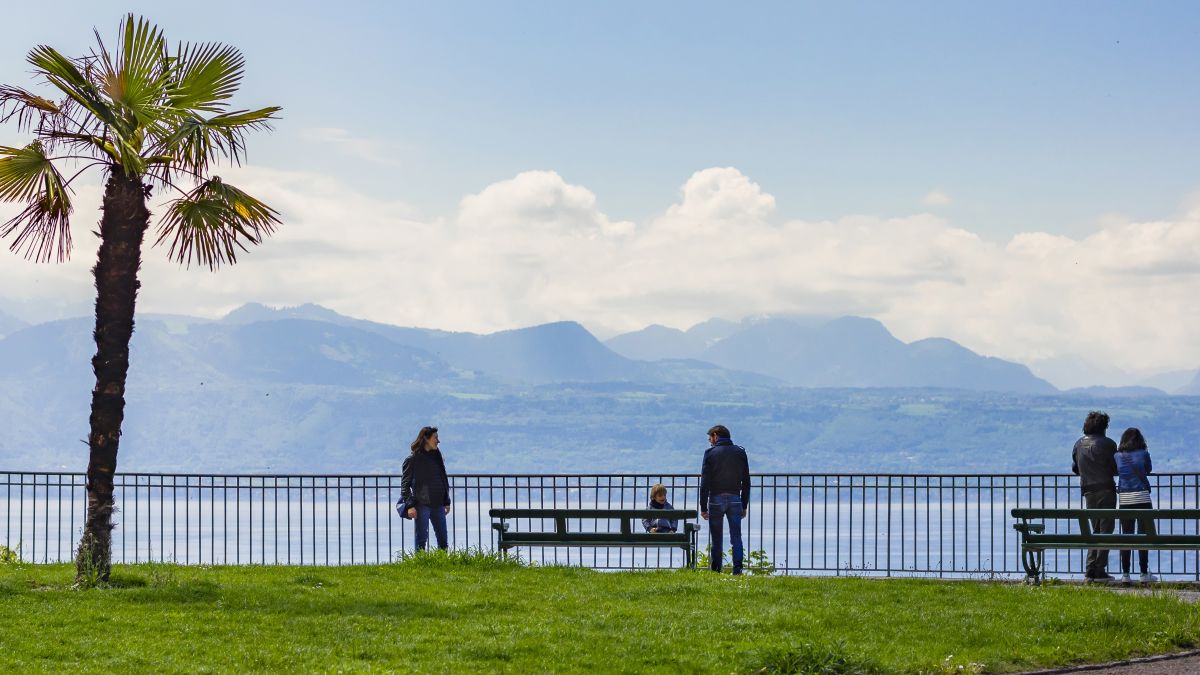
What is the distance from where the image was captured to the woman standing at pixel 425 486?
16406mm

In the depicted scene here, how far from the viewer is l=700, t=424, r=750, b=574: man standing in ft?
51.5

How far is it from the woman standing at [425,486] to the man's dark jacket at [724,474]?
3.02 meters

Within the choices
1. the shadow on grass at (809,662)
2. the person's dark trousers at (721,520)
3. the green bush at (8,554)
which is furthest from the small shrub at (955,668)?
the green bush at (8,554)

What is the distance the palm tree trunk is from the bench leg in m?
9.22

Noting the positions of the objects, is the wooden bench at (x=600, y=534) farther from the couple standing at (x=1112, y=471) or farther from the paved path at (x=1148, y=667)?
the paved path at (x=1148, y=667)

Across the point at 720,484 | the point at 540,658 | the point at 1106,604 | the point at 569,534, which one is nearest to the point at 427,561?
the point at 569,534

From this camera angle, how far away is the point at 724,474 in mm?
15734

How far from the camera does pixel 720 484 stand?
51.8 ft

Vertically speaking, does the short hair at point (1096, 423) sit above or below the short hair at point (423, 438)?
above

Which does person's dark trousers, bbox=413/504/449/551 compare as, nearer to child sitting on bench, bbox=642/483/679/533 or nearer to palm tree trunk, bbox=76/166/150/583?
child sitting on bench, bbox=642/483/679/533

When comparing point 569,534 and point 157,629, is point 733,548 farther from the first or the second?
point 157,629

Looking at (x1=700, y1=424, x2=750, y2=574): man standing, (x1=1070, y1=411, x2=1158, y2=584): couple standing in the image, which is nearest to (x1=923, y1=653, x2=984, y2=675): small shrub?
(x1=700, y1=424, x2=750, y2=574): man standing

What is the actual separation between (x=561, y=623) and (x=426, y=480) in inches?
222

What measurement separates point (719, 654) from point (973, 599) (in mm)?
3772
